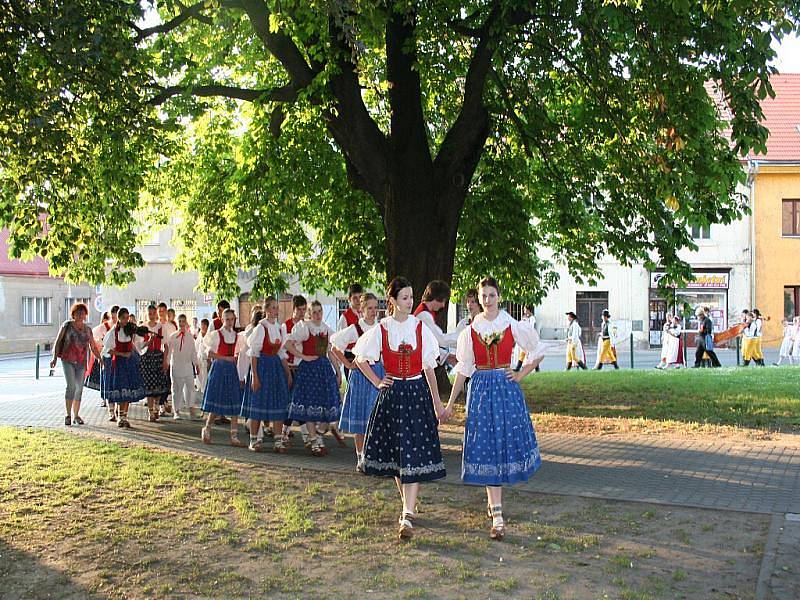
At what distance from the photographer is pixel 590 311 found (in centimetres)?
4378

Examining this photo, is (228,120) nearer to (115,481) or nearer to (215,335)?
(215,335)

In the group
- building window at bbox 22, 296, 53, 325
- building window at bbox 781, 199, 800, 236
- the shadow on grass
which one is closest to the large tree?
the shadow on grass

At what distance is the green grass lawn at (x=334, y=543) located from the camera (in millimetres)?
6000

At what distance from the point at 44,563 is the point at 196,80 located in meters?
13.6

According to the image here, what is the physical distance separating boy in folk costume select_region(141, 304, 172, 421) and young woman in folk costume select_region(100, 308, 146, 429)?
0.45 m

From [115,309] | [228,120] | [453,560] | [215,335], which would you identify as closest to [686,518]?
[453,560]

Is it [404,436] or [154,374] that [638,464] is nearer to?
[404,436]

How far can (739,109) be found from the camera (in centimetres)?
1135

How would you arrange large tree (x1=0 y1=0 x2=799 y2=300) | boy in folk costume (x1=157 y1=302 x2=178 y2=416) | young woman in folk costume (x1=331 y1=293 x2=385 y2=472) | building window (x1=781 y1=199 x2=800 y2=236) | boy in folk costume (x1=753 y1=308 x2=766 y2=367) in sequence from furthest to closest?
building window (x1=781 y1=199 x2=800 y2=236) < boy in folk costume (x1=753 y1=308 x2=766 y2=367) < boy in folk costume (x1=157 y1=302 x2=178 y2=416) < large tree (x1=0 y1=0 x2=799 y2=300) < young woman in folk costume (x1=331 y1=293 x2=385 y2=472)

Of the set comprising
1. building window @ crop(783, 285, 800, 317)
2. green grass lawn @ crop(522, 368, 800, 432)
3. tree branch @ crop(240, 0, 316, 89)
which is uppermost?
tree branch @ crop(240, 0, 316, 89)

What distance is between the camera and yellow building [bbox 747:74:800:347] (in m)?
41.5

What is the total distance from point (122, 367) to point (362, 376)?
21.0 ft

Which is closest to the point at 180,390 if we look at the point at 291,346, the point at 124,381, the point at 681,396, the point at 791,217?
the point at 124,381

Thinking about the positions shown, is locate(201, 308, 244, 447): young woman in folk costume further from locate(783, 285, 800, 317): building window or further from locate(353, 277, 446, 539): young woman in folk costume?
locate(783, 285, 800, 317): building window
